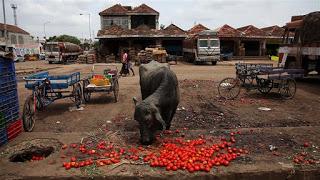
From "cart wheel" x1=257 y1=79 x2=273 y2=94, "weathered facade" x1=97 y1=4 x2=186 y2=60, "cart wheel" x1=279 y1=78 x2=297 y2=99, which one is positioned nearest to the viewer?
"cart wheel" x1=279 y1=78 x2=297 y2=99

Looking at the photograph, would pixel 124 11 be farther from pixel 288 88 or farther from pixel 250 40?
pixel 288 88

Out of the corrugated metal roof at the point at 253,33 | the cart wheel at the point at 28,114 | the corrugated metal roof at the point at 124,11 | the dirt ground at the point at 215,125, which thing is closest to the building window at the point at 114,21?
the corrugated metal roof at the point at 124,11

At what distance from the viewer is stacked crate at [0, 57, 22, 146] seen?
221 inches

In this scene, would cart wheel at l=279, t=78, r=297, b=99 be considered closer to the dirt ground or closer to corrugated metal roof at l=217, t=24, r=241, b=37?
the dirt ground

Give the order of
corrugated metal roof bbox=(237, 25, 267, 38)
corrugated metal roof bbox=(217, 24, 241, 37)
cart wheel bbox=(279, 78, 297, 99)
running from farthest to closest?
corrugated metal roof bbox=(237, 25, 267, 38) < corrugated metal roof bbox=(217, 24, 241, 37) < cart wheel bbox=(279, 78, 297, 99)

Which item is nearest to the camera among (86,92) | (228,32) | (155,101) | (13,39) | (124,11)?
(155,101)

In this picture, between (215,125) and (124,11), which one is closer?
(215,125)

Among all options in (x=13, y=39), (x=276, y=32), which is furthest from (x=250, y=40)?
(x=13, y=39)

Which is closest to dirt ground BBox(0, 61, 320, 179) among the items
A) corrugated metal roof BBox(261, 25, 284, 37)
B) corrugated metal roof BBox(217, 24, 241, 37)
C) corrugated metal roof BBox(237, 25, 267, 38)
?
corrugated metal roof BBox(217, 24, 241, 37)

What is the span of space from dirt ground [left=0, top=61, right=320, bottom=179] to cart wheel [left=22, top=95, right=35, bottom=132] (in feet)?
1.30

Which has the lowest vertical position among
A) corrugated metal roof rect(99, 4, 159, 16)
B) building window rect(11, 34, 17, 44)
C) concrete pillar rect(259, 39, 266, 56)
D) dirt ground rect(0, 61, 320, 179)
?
dirt ground rect(0, 61, 320, 179)

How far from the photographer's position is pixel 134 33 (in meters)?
34.7

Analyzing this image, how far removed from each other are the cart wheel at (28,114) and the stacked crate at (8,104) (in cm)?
54

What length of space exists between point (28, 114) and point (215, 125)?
4.52 m
